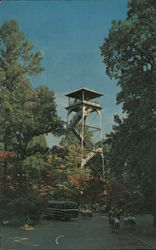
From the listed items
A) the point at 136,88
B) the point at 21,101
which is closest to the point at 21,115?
the point at 21,101

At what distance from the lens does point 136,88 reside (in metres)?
17.2

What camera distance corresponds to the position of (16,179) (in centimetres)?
2469

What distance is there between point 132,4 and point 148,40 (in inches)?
119

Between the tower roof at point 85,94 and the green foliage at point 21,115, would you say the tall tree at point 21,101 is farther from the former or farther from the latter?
the tower roof at point 85,94

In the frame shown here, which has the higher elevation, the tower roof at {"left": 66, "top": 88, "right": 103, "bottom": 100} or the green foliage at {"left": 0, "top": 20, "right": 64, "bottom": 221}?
the tower roof at {"left": 66, "top": 88, "right": 103, "bottom": 100}

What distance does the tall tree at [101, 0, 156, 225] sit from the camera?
15836mm

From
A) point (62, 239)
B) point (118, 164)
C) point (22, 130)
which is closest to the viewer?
point (62, 239)

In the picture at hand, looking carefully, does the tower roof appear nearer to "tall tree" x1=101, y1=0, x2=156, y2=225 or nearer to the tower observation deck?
the tower observation deck

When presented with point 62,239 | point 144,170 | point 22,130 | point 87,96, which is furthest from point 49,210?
point 87,96

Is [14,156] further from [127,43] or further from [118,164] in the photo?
[127,43]

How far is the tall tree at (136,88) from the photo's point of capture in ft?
52.0

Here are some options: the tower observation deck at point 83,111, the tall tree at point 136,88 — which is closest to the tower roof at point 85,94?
the tower observation deck at point 83,111

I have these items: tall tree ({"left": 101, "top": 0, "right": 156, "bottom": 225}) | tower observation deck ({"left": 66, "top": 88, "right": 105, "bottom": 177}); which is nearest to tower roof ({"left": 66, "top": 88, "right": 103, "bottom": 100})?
tower observation deck ({"left": 66, "top": 88, "right": 105, "bottom": 177})

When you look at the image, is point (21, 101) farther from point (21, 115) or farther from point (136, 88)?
point (136, 88)
